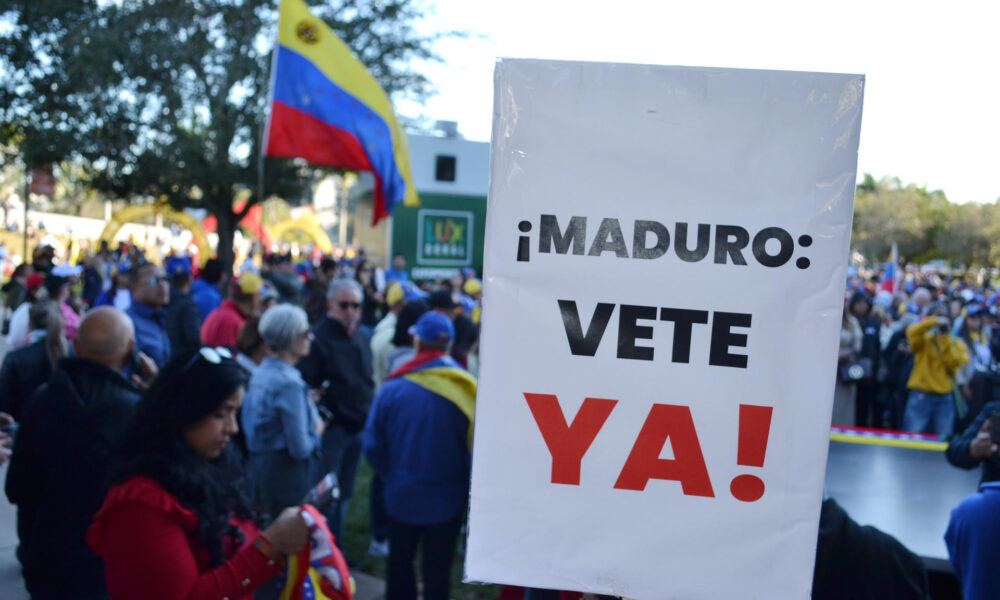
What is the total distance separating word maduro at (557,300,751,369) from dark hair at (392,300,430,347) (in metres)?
3.84

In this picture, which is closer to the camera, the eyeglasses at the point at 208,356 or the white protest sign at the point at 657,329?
the white protest sign at the point at 657,329

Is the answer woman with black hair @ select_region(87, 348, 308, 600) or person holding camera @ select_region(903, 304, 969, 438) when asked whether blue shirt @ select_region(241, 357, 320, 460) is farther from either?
person holding camera @ select_region(903, 304, 969, 438)

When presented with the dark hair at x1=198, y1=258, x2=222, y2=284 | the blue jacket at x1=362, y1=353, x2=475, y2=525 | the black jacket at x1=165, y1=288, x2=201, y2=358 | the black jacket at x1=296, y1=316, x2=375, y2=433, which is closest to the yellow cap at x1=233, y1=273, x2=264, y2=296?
the black jacket at x1=296, y1=316, x2=375, y2=433

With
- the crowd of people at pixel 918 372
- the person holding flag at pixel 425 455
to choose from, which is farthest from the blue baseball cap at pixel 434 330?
the crowd of people at pixel 918 372

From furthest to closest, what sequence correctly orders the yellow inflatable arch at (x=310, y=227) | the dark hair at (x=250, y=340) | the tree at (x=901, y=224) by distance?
the tree at (x=901, y=224) < the yellow inflatable arch at (x=310, y=227) < the dark hair at (x=250, y=340)

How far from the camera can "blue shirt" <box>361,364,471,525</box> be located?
409 cm

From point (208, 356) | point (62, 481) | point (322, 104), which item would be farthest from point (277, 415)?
point (322, 104)

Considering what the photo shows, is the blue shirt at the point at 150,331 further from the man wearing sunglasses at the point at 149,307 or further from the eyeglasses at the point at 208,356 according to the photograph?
the eyeglasses at the point at 208,356

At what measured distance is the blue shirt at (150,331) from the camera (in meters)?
6.25

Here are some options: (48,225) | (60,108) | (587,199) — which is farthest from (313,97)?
(48,225)

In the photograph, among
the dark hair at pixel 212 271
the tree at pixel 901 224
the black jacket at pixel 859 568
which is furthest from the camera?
the tree at pixel 901 224

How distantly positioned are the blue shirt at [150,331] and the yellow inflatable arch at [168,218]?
577 inches

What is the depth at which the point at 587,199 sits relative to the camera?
1.82 metres

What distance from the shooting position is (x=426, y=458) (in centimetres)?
409
